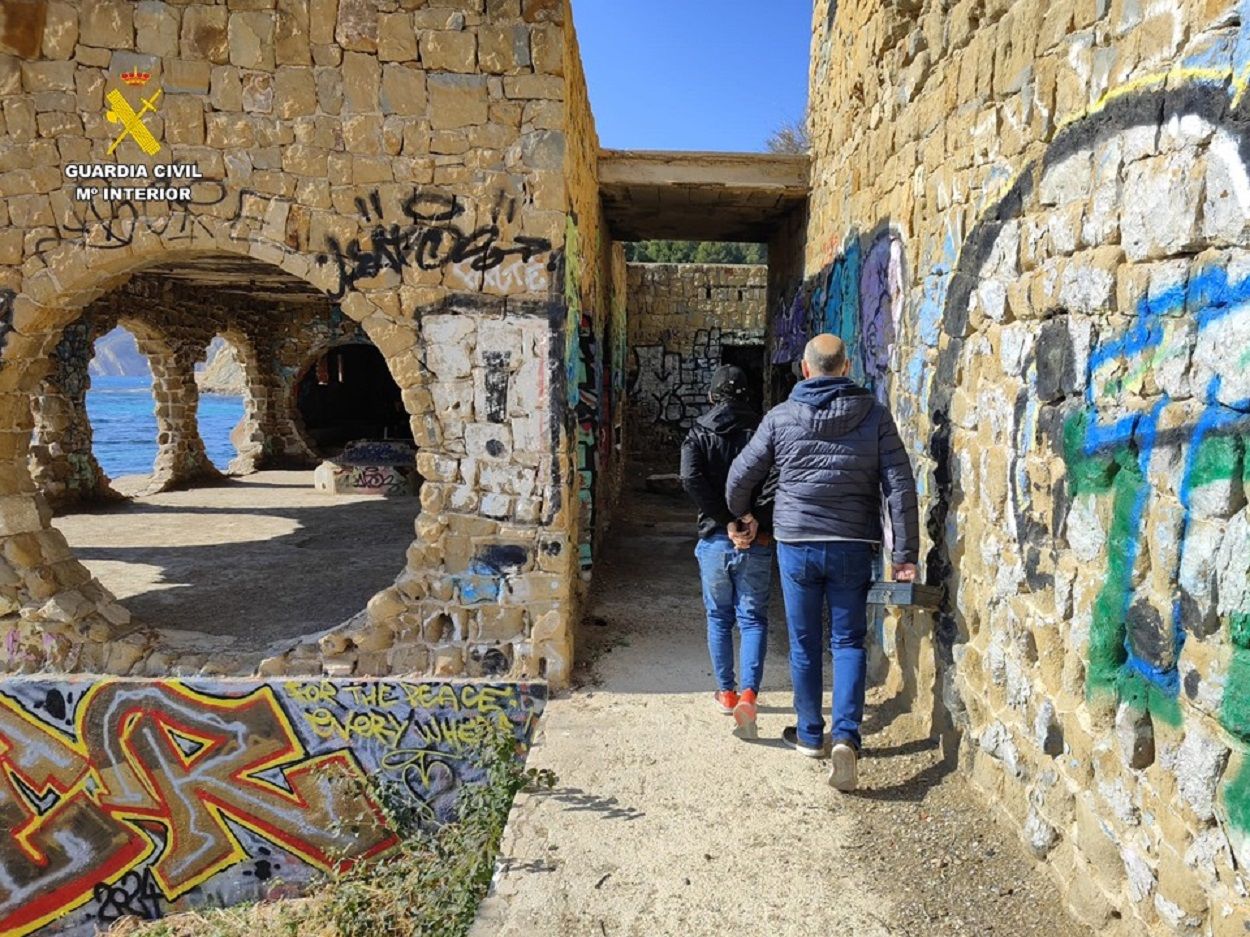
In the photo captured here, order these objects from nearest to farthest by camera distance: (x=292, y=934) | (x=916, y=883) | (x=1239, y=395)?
1. (x=1239, y=395)
2. (x=916, y=883)
3. (x=292, y=934)

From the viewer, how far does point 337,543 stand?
30.3ft

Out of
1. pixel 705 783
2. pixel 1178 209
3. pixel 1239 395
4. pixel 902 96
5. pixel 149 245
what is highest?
pixel 902 96

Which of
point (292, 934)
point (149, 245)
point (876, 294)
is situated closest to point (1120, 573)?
point (876, 294)

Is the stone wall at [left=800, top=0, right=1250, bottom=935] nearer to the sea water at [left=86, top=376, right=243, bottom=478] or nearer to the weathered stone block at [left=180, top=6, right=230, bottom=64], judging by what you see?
the weathered stone block at [left=180, top=6, right=230, bottom=64]

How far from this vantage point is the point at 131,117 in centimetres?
486

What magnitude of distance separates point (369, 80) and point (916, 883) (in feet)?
16.1

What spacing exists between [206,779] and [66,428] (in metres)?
7.67

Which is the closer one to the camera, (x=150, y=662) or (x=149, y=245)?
(x=149, y=245)

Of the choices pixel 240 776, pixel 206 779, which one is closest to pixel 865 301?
pixel 240 776

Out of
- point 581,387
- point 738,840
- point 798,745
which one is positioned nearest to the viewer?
point 738,840

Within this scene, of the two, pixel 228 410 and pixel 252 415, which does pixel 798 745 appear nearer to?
pixel 252 415

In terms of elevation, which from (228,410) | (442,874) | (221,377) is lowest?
(442,874)

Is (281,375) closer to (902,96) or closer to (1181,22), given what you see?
(902,96)

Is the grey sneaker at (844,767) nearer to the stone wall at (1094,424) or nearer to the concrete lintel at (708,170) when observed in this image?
the stone wall at (1094,424)
